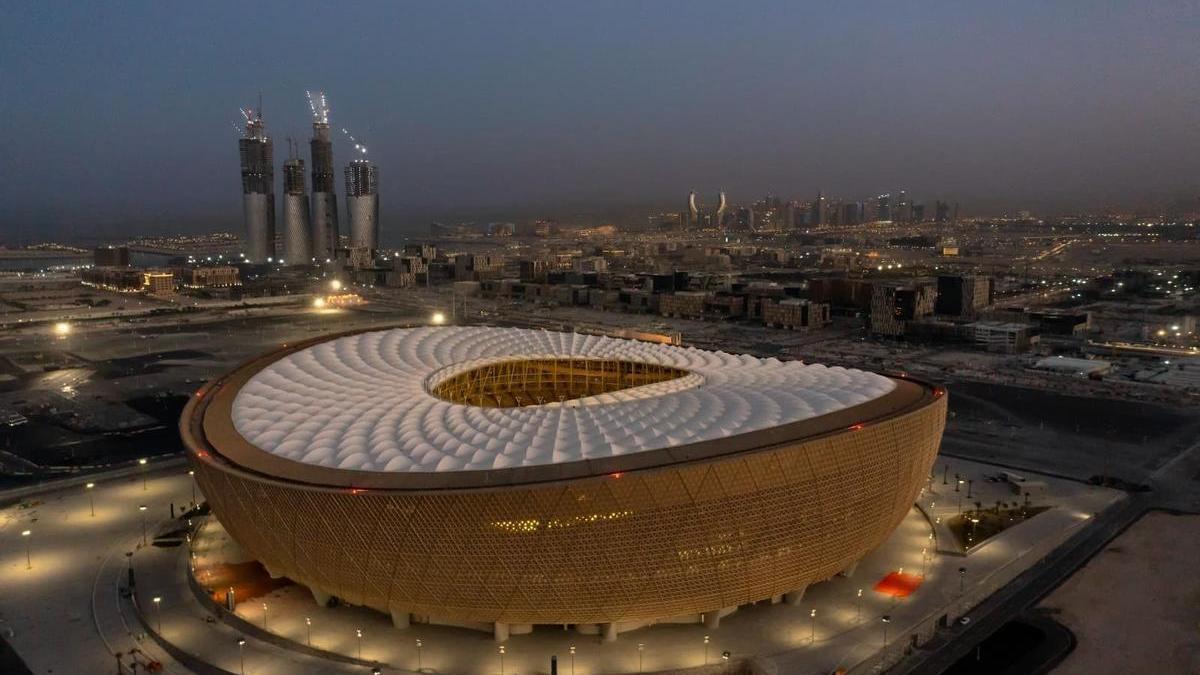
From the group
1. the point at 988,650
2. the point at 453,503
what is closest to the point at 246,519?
the point at 453,503

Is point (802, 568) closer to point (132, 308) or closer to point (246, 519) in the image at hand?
point (246, 519)

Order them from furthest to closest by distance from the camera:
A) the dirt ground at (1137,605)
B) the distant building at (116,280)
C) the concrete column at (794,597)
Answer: the distant building at (116,280) → the concrete column at (794,597) → the dirt ground at (1137,605)

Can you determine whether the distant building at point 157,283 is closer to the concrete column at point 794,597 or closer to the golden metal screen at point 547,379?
the golden metal screen at point 547,379

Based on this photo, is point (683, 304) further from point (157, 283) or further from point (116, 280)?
point (116, 280)

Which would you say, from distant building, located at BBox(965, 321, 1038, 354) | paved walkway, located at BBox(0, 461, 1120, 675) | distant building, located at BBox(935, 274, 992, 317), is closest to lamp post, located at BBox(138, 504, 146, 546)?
paved walkway, located at BBox(0, 461, 1120, 675)

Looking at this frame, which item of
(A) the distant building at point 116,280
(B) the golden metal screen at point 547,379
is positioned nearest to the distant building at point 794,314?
(B) the golden metal screen at point 547,379

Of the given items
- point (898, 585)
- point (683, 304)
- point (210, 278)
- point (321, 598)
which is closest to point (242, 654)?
point (321, 598)

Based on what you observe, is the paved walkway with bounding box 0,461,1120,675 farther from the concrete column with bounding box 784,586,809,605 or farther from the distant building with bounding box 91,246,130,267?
the distant building with bounding box 91,246,130,267
